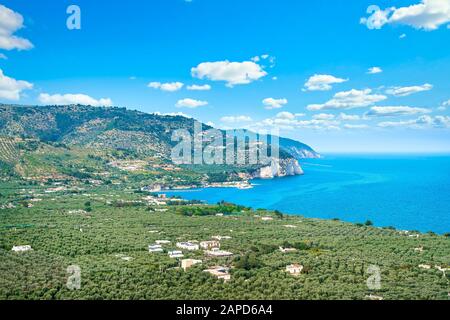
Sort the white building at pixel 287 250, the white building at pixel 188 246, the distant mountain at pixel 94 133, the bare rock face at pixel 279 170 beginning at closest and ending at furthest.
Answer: the white building at pixel 287 250
the white building at pixel 188 246
the distant mountain at pixel 94 133
the bare rock face at pixel 279 170

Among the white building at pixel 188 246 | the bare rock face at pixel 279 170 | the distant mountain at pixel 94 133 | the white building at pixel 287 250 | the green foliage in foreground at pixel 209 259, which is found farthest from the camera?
the bare rock face at pixel 279 170

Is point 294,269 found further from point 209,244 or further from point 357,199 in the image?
point 357,199

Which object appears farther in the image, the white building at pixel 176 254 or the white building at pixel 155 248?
the white building at pixel 155 248

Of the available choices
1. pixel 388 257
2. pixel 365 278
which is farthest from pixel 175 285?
pixel 388 257

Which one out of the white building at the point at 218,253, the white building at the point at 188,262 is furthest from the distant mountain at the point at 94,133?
the white building at the point at 188,262

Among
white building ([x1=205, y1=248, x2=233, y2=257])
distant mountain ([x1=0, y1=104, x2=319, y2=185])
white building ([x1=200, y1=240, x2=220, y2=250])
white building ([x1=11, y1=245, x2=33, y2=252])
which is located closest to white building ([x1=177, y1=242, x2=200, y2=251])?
→ white building ([x1=200, y1=240, x2=220, y2=250])

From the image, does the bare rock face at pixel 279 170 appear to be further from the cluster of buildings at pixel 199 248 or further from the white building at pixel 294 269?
the white building at pixel 294 269

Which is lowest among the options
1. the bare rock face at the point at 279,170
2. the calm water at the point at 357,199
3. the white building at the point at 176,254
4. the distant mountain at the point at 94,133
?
the calm water at the point at 357,199

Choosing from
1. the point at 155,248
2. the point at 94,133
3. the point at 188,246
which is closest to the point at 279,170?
the point at 94,133
